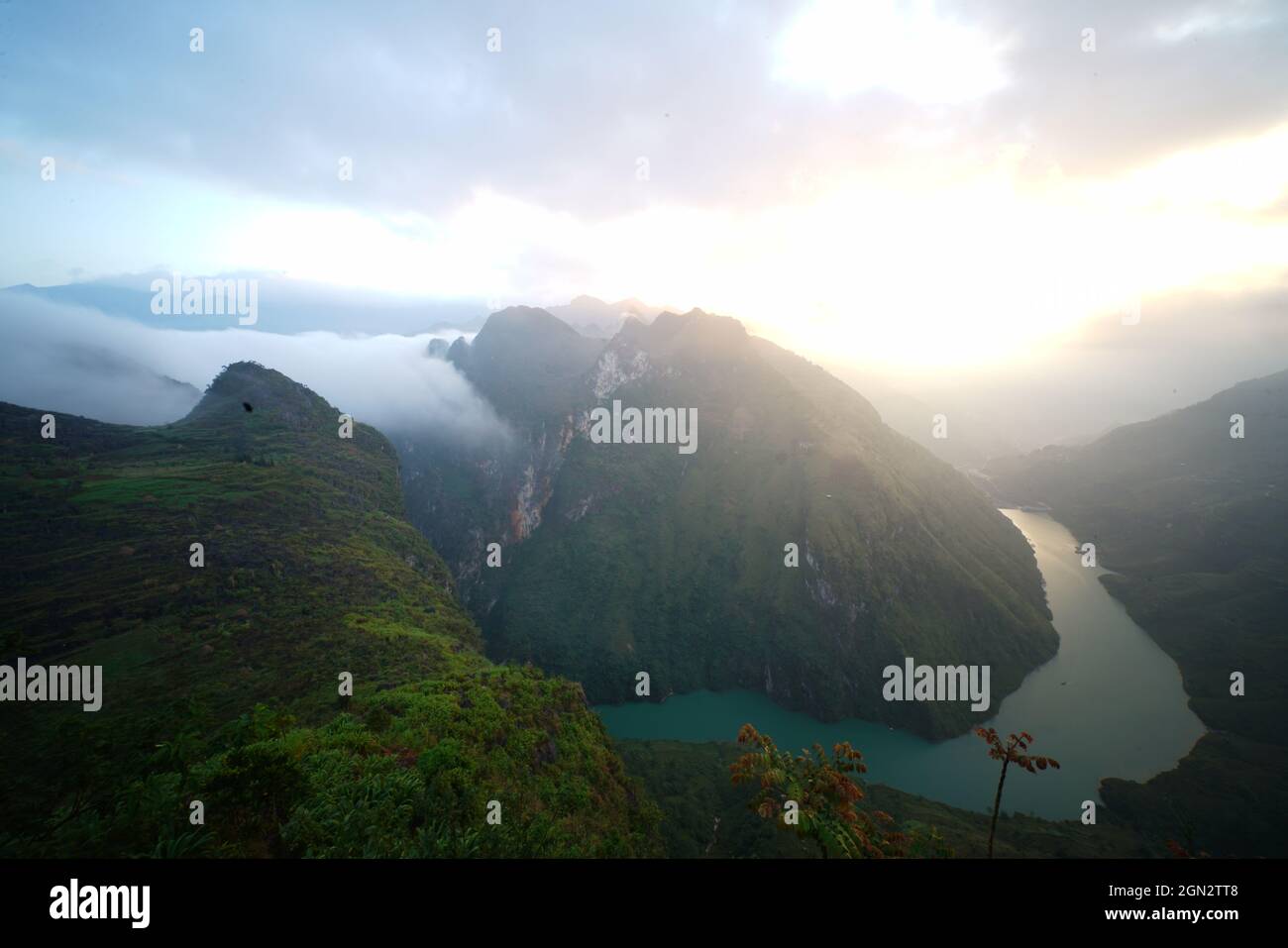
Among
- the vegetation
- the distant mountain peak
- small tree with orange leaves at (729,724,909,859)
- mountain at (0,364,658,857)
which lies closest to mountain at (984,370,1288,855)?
small tree with orange leaves at (729,724,909,859)

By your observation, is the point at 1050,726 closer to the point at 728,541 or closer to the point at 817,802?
the point at 728,541

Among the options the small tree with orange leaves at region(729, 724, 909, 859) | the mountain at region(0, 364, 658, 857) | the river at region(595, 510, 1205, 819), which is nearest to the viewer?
the mountain at region(0, 364, 658, 857)

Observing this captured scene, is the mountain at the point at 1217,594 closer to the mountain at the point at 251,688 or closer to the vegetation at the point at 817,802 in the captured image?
the vegetation at the point at 817,802

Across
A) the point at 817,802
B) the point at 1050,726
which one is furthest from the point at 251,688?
the point at 1050,726

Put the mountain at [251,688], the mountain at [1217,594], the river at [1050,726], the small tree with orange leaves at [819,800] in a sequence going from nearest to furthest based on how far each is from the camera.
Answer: the mountain at [251,688]
the small tree with orange leaves at [819,800]
the mountain at [1217,594]
the river at [1050,726]

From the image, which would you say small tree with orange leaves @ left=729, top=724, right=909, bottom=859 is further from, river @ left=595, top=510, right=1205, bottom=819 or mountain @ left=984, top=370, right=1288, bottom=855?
river @ left=595, top=510, right=1205, bottom=819

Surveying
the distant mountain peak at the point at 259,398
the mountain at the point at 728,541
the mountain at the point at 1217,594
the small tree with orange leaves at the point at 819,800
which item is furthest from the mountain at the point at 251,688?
the mountain at the point at 728,541
